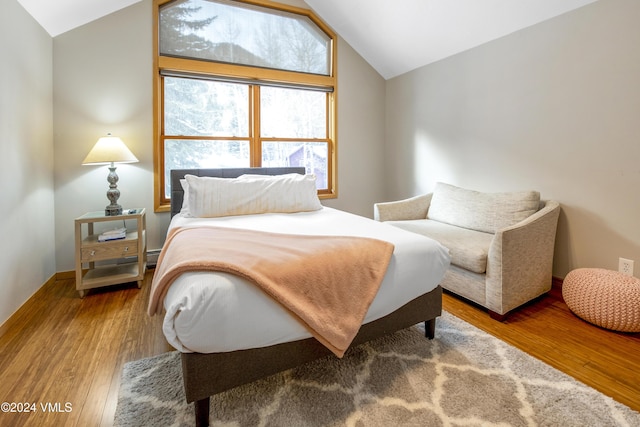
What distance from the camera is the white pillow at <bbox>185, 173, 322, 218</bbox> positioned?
255 centimetres

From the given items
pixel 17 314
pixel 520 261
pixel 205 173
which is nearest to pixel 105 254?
pixel 17 314

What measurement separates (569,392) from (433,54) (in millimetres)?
3307

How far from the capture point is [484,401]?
1412 mm

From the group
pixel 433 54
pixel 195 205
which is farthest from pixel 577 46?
pixel 195 205

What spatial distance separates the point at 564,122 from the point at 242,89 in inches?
120

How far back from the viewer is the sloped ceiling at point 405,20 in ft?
8.30

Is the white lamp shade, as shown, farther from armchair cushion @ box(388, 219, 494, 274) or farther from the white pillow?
armchair cushion @ box(388, 219, 494, 274)

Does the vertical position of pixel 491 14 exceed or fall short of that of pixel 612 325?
→ it exceeds it

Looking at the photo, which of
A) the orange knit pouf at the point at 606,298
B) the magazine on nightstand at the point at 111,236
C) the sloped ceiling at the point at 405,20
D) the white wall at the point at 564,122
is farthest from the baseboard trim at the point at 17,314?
the white wall at the point at 564,122

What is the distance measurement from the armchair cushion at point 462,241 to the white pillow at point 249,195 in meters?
0.97

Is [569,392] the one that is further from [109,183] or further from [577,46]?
[109,183]

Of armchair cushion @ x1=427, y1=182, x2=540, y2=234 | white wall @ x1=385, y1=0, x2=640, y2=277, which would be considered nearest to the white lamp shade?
armchair cushion @ x1=427, y1=182, x2=540, y2=234

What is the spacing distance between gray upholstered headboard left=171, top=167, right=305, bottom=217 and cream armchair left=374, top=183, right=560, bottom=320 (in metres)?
1.37

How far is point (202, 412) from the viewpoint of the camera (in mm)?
1234
